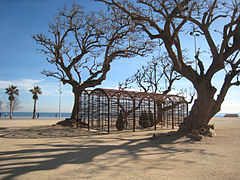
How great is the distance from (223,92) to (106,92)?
738 cm

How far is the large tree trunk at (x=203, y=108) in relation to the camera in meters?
10.7

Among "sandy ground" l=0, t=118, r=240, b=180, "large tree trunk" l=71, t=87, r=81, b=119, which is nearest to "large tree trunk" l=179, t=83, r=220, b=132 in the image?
A: "sandy ground" l=0, t=118, r=240, b=180

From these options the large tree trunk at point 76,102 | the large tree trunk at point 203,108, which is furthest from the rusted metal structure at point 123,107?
the large tree trunk at point 203,108

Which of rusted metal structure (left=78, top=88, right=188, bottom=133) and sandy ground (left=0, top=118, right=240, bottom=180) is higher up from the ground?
rusted metal structure (left=78, top=88, right=188, bottom=133)

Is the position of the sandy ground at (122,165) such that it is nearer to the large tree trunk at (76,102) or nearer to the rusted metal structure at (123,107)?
the rusted metal structure at (123,107)

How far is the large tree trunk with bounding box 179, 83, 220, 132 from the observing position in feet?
35.1

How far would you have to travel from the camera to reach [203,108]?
10.7 m

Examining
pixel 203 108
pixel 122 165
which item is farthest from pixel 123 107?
pixel 122 165

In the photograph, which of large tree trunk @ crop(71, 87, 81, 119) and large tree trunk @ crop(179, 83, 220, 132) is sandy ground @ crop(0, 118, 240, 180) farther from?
large tree trunk @ crop(71, 87, 81, 119)

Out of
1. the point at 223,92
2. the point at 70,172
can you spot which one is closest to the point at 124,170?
the point at 70,172

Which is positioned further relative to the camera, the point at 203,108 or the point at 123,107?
the point at 123,107

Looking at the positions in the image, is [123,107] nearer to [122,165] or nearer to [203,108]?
[203,108]

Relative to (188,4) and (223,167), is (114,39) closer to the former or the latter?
(188,4)

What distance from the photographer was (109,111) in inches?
537
